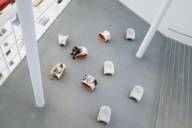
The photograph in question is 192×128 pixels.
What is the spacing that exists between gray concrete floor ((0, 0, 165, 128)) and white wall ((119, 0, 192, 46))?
0.18m

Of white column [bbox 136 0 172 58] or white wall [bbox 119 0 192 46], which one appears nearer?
white column [bbox 136 0 172 58]

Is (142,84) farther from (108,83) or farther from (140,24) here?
(140,24)

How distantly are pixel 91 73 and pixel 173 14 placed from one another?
7.15 feet

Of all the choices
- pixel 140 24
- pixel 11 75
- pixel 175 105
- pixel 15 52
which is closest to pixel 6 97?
pixel 11 75

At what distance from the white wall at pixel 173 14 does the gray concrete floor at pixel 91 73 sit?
0.18 meters

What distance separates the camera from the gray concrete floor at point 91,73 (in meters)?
3.56

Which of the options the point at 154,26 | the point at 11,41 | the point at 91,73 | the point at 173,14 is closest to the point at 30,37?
the point at 11,41

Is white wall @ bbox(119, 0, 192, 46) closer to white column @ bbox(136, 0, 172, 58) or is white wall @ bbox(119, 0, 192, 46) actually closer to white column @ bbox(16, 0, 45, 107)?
white column @ bbox(136, 0, 172, 58)

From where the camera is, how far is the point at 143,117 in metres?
3.80

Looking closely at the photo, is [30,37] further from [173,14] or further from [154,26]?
[173,14]

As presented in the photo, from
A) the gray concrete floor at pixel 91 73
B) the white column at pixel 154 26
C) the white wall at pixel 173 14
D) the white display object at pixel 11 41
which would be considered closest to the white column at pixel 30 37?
the gray concrete floor at pixel 91 73

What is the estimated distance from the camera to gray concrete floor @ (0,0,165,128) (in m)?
A: 3.56

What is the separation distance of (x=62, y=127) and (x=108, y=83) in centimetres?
115

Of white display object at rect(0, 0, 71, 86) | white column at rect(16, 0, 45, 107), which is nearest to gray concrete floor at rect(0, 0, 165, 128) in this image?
white display object at rect(0, 0, 71, 86)
